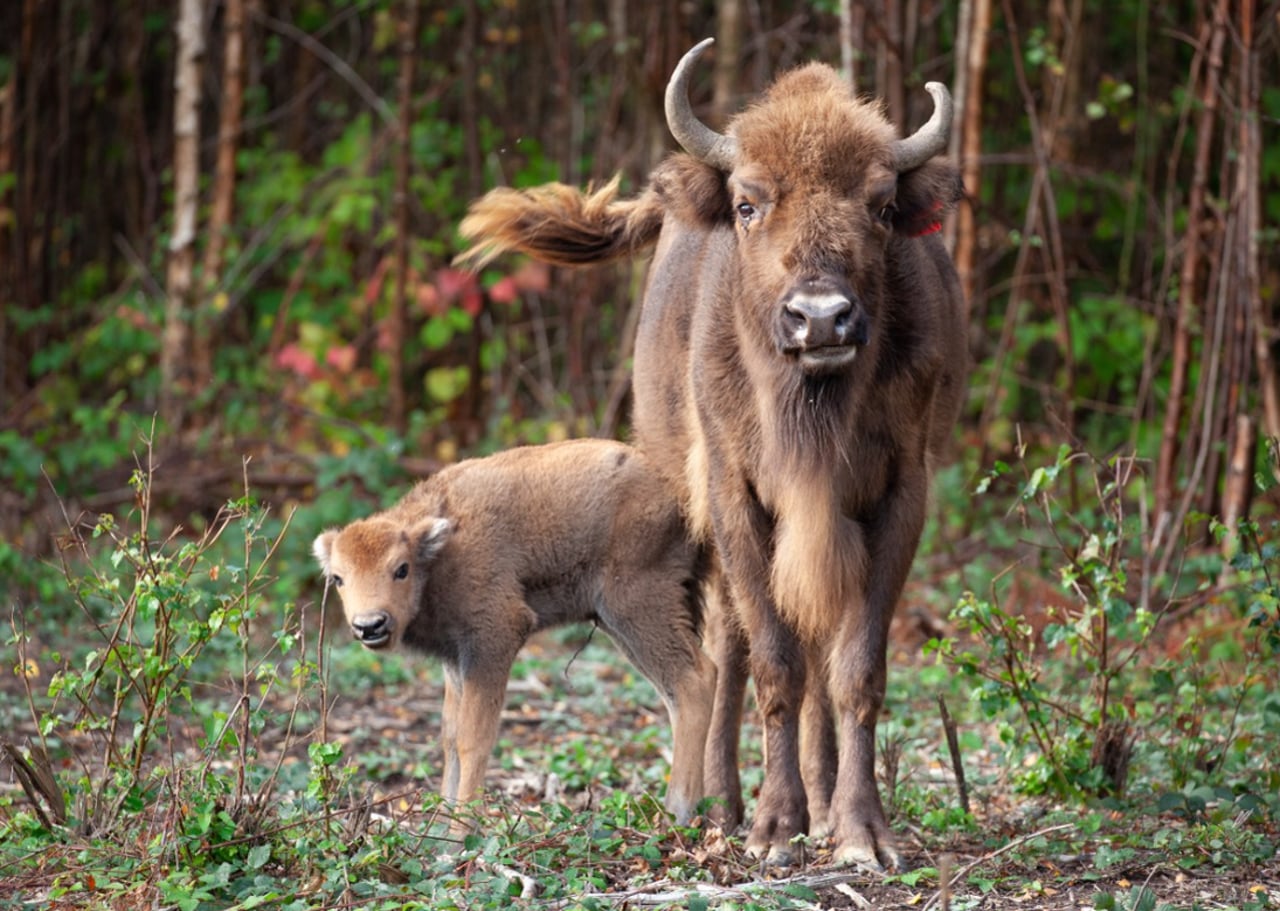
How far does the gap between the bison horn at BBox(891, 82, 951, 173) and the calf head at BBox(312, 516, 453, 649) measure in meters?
2.39

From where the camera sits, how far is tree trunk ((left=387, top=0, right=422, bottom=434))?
1407cm

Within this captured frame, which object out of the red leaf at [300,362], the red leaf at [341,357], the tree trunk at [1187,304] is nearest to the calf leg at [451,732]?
the tree trunk at [1187,304]

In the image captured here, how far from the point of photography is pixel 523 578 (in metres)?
6.95

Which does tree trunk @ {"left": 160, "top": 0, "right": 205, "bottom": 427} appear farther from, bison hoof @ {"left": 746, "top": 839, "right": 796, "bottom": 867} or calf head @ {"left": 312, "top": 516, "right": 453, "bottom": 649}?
bison hoof @ {"left": 746, "top": 839, "right": 796, "bottom": 867}

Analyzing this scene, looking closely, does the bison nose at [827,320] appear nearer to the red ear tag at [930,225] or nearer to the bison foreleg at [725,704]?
the red ear tag at [930,225]

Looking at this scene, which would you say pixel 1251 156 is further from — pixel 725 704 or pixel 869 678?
pixel 869 678

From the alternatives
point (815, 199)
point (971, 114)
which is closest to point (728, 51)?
point (971, 114)

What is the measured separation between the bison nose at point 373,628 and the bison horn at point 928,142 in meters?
2.61

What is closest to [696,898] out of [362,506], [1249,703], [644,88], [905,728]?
[905,728]

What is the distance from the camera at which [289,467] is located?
44.1 ft

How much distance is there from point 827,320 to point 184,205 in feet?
34.7

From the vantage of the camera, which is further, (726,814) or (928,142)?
(726,814)

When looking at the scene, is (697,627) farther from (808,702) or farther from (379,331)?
(379,331)

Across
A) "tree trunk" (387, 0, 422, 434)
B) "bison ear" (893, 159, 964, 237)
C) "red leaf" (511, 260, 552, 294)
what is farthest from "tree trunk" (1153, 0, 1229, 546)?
"tree trunk" (387, 0, 422, 434)
